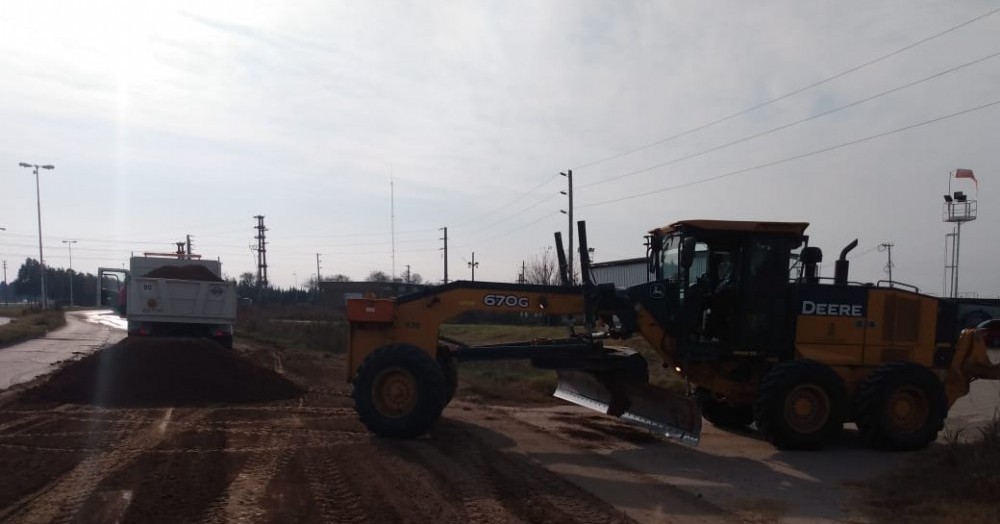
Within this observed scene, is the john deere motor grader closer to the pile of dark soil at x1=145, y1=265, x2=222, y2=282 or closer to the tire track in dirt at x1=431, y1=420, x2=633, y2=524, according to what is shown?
the tire track in dirt at x1=431, y1=420, x2=633, y2=524

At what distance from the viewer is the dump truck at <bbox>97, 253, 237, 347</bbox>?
20375mm

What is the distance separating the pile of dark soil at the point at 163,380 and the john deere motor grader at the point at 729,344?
443 cm

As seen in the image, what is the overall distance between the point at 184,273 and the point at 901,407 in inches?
675

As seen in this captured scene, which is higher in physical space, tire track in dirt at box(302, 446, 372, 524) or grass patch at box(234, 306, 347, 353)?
tire track in dirt at box(302, 446, 372, 524)

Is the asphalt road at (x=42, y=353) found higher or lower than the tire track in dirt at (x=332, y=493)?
lower

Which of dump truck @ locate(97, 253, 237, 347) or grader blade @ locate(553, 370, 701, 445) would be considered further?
dump truck @ locate(97, 253, 237, 347)

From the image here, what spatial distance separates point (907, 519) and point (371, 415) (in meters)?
6.46

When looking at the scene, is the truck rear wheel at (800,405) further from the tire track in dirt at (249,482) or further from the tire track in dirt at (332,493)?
the tire track in dirt at (249,482)

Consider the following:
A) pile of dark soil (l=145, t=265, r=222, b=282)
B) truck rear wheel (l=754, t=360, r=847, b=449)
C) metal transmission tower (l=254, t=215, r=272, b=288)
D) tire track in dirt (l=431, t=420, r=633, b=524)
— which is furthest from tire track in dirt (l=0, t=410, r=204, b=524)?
metal transmission tower (l=254, t=215, r=272, b=288)

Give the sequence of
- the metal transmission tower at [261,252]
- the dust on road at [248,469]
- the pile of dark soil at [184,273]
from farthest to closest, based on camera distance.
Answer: the metal transmission tower at [261,252], the pile of dark soil at [184,273], the dust on road at [248,469]

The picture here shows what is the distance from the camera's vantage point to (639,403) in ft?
39.8

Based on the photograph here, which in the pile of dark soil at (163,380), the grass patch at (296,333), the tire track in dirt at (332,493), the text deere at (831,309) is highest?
the text deere at (831,309)

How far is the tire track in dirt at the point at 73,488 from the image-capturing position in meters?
7.02

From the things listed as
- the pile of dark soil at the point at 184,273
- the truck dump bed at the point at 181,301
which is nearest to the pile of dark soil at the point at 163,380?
the truck dump bed at the point at 181,301
